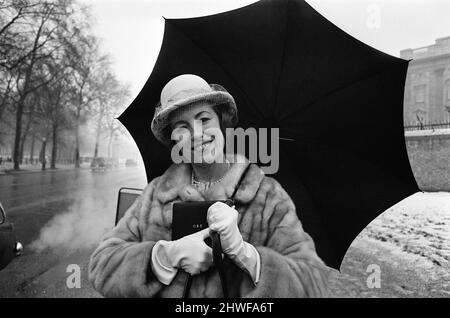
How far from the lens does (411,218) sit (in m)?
2.38

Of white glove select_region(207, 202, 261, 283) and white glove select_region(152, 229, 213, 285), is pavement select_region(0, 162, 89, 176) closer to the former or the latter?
white glove select_region(152, 229, 213, 285)

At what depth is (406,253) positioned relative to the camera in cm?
239

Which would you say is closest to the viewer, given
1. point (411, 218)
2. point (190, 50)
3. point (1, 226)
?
point (190, 50)

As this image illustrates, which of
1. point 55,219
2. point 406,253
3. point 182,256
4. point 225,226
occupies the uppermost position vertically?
point 225,226

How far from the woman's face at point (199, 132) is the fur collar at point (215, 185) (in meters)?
0.11

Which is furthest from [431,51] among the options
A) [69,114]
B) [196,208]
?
[69,114]

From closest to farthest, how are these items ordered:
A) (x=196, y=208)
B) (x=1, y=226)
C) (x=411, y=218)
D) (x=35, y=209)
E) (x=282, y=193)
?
(x=196, y=208) < (x=282, y=193) < (x=1, y=226) < (x=35, y=209) < (x=411, y=218)

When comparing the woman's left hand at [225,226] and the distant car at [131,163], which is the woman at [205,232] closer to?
the woman's left hand at [225,226]

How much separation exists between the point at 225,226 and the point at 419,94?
2.18 metres

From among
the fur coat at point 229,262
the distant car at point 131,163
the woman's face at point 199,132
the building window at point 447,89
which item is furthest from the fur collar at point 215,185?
the building window at point 447,89

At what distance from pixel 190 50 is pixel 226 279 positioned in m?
0.99

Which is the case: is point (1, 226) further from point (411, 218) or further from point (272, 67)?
point (411, 218)

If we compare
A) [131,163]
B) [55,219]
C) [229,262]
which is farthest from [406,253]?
[55,219]

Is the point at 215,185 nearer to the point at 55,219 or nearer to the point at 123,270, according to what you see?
the point at 123,270
